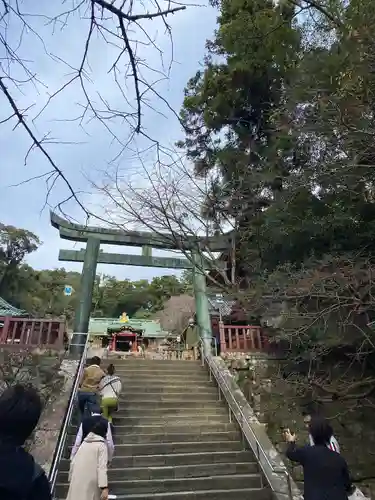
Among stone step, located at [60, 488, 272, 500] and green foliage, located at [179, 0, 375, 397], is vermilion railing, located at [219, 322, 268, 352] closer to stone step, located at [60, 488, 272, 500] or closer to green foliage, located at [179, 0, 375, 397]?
green foliage, located at [179, 0, 375, 397]

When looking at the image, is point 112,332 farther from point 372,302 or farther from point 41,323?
point 372,302

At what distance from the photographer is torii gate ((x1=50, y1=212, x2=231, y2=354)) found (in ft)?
30.8

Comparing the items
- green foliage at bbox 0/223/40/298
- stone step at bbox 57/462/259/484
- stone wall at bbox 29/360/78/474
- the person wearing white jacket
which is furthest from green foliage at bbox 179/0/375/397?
green foliage at bbox 0/223/40/298

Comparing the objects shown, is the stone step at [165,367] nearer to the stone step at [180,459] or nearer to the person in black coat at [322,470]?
the stone step at [180,459]

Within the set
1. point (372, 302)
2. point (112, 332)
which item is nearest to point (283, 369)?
point (372, 302)

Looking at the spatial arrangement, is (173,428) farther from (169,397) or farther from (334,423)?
(334,423)

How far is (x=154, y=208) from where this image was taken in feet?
28.6

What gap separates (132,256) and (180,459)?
276 inches

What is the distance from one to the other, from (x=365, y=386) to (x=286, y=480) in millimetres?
2258

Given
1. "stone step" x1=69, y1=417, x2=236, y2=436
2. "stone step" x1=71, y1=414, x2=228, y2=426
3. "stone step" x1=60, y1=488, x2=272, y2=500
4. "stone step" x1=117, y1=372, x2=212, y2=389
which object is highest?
"stone step" x1=117, y1=372, x2=212, y2=389

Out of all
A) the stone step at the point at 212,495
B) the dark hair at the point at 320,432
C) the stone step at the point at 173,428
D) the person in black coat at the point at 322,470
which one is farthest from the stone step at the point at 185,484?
the dark hair at the point at 320,432

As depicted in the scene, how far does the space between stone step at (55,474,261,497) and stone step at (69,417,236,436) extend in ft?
3.79

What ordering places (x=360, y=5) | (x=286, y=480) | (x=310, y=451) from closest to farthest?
(x=310, y=451) < (x=286, y=480) < (x=360, y=5)

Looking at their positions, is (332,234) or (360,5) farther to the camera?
(332,234)
